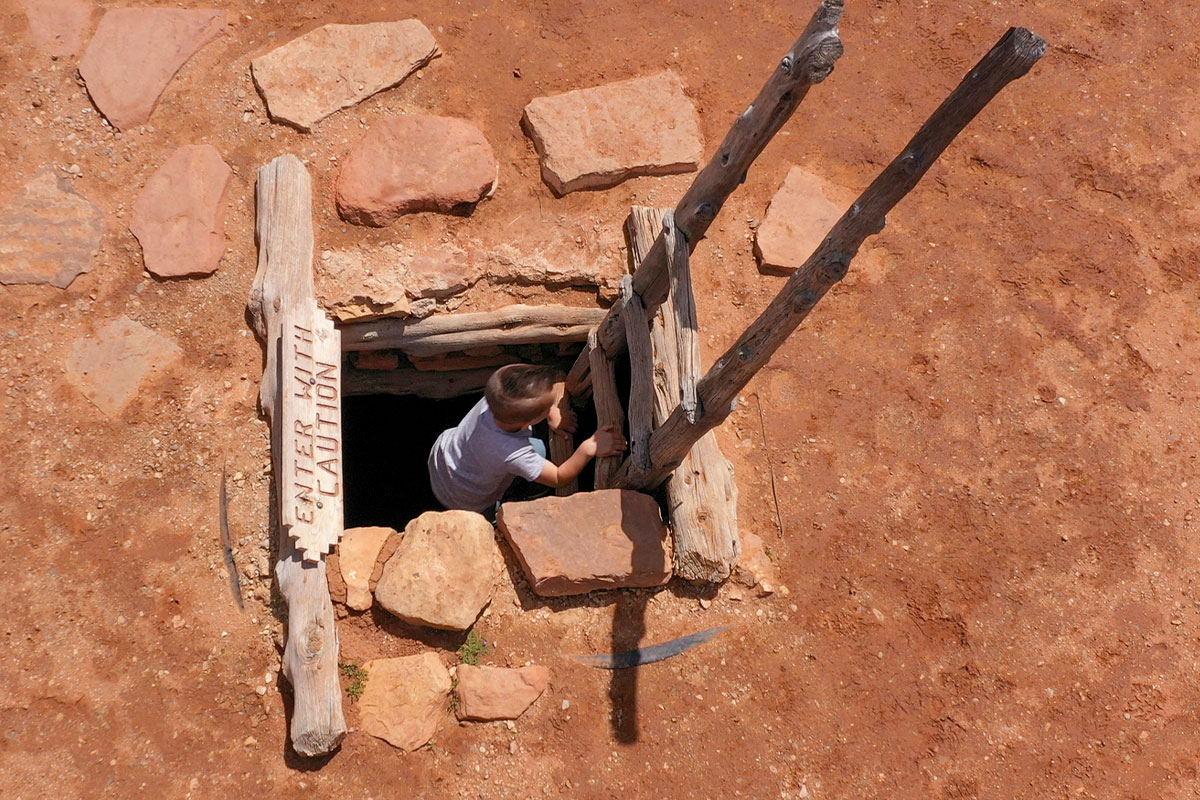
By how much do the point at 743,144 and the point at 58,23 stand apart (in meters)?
4.29

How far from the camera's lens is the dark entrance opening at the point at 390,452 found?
21.8ft

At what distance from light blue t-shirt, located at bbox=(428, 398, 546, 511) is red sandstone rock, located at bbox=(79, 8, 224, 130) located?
264 cm

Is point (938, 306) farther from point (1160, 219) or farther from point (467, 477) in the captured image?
point (467, 477)

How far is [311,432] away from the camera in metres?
4.01

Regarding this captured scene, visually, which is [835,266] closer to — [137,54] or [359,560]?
[359,560]

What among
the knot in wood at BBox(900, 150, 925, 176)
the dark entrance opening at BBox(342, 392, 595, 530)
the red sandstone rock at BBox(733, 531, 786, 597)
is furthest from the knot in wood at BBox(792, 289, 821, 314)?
the dark entrance opening at BBox(342, 392, 595, 530)

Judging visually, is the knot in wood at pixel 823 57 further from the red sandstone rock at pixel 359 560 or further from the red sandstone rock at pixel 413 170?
the red sandstone rock at pixel 359 560

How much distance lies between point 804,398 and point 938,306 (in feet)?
3.62

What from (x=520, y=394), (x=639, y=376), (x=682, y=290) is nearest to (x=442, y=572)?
(x=520, y=394)

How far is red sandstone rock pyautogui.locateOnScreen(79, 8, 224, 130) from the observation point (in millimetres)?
4762

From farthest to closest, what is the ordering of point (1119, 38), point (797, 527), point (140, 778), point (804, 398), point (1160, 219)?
point (1119, 38), point (1160, 219), point (804, 398), point (797, 527), point (140, 778)

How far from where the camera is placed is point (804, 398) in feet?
15.6

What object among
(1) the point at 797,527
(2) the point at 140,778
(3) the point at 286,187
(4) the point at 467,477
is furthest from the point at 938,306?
(2) the point at 140,778

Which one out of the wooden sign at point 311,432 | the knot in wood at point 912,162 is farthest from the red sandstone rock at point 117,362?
the knot in wood at point 912,162
